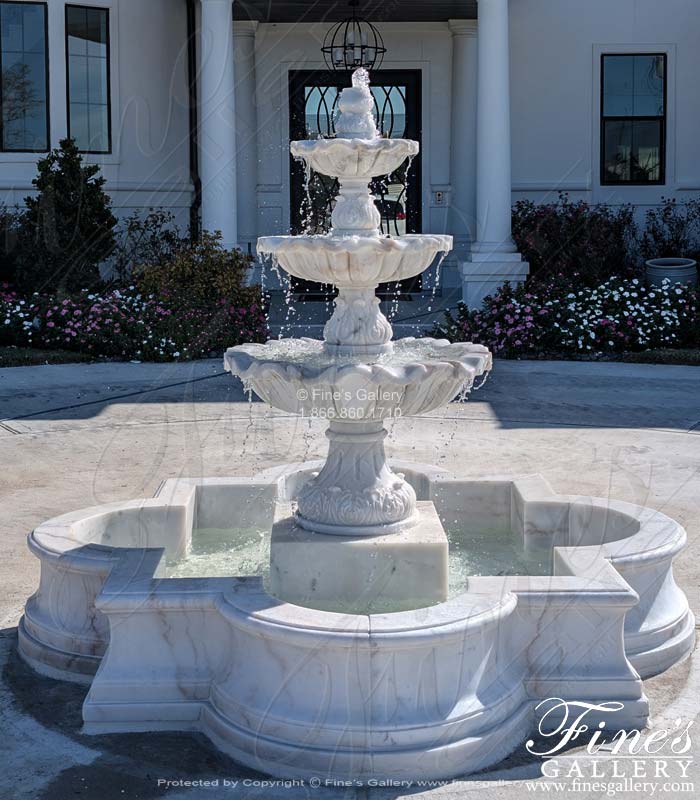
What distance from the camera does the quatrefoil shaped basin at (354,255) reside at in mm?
4723

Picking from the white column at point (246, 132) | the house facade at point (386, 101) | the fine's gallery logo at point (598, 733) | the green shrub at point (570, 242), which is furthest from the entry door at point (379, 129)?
the fine's gallery logo at point (598, 733)

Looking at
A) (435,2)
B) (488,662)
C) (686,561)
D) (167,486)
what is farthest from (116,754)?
(435,2)

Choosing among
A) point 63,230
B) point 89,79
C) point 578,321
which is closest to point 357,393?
point 578,321

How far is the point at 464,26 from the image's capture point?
51.7 ft

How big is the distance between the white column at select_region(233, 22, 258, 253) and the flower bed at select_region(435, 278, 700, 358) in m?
3.88

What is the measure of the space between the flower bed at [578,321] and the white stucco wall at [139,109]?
5002 mm

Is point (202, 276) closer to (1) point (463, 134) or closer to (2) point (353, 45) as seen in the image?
(2) point (353, 45)

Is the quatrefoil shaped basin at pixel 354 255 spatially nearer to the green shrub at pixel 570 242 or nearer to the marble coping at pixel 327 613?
the marble coping at pixel 327 613

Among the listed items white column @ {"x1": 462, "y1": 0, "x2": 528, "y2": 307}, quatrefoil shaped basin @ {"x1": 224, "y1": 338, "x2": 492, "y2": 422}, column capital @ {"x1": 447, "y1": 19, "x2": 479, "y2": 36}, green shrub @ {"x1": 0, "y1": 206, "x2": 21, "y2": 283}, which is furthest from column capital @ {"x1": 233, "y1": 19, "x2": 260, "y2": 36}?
quatrefoil shaped basin @ {"x1": 224, "y1": 338, "x2": 492, "y2": 422}

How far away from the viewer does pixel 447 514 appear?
6082 mm

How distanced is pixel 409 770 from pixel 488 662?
53 centimetres

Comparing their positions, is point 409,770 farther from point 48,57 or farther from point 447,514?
point 48,57

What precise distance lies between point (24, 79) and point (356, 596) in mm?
12323

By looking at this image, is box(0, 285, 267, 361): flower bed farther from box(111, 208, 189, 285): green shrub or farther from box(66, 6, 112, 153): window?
box(66, 6, 112, 153): window
